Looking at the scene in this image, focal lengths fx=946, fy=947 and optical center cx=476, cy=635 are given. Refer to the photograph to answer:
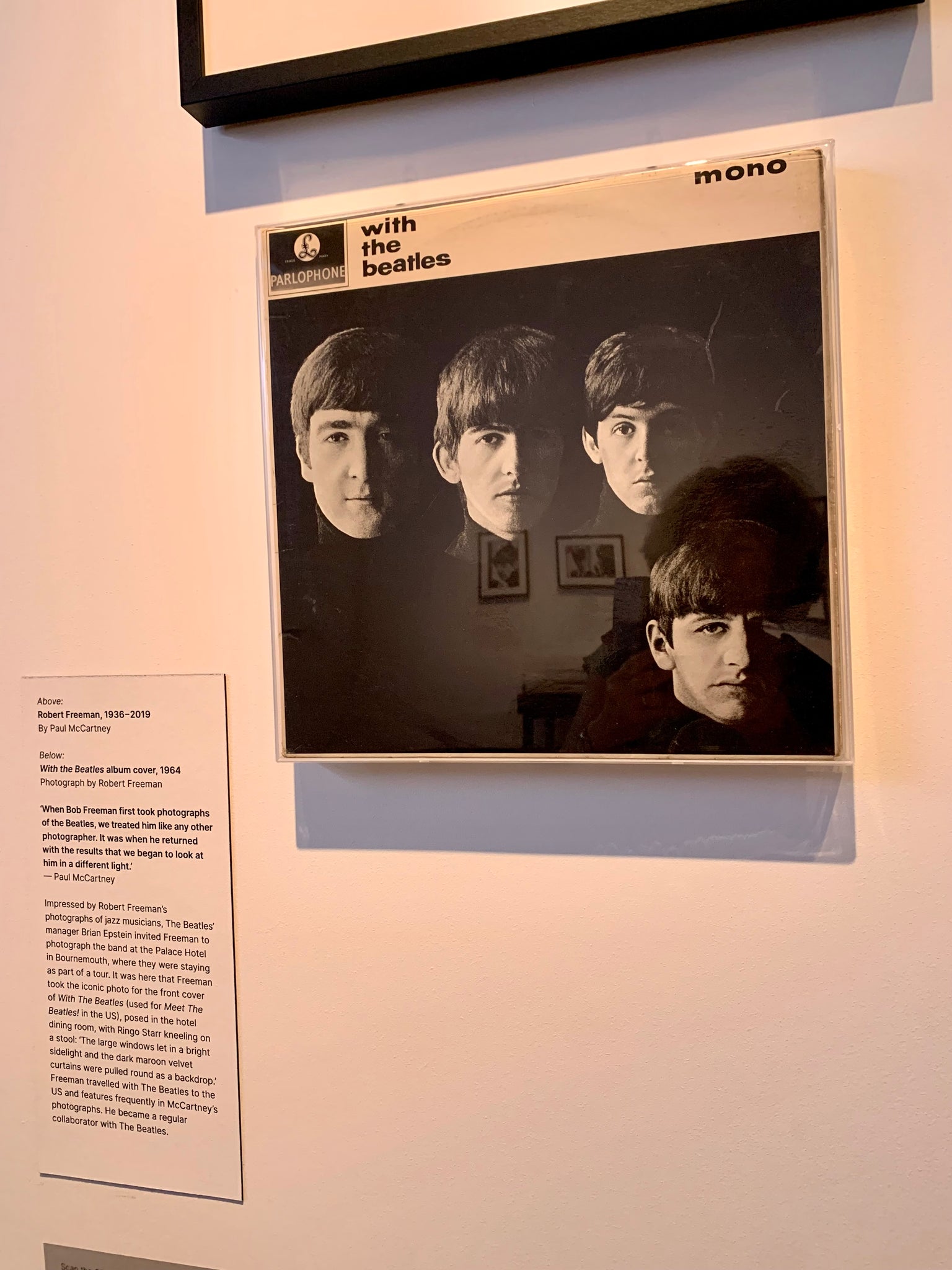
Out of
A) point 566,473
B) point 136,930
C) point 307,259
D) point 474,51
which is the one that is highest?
point 474,51

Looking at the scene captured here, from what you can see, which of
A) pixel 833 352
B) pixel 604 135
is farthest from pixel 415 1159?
pixel 604 135

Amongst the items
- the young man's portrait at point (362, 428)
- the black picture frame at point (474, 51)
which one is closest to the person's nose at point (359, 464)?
the young man's portrait at point (362, 428)

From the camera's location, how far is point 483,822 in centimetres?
65

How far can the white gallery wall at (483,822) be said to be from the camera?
1.92ft

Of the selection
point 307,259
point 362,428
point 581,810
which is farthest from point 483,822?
point 307,259

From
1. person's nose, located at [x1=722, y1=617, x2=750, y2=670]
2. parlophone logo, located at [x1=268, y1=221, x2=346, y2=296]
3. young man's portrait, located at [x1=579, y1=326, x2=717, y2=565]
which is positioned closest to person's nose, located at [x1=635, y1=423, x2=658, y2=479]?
young man's portrait, located at [x1=579, y1=326, x2=717, y2=565]

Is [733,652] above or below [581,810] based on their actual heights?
above

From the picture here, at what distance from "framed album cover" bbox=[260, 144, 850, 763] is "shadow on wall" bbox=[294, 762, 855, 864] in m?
0.03

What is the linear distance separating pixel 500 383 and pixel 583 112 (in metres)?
0.19

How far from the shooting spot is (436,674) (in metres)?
0.63

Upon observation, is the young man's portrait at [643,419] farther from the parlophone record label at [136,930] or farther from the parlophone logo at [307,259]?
the parlophone record label at [136,930]

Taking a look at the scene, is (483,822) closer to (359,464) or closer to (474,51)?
(359,464)

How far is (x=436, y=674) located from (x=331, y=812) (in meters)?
0.13

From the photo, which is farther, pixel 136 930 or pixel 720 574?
pixel 136 930
